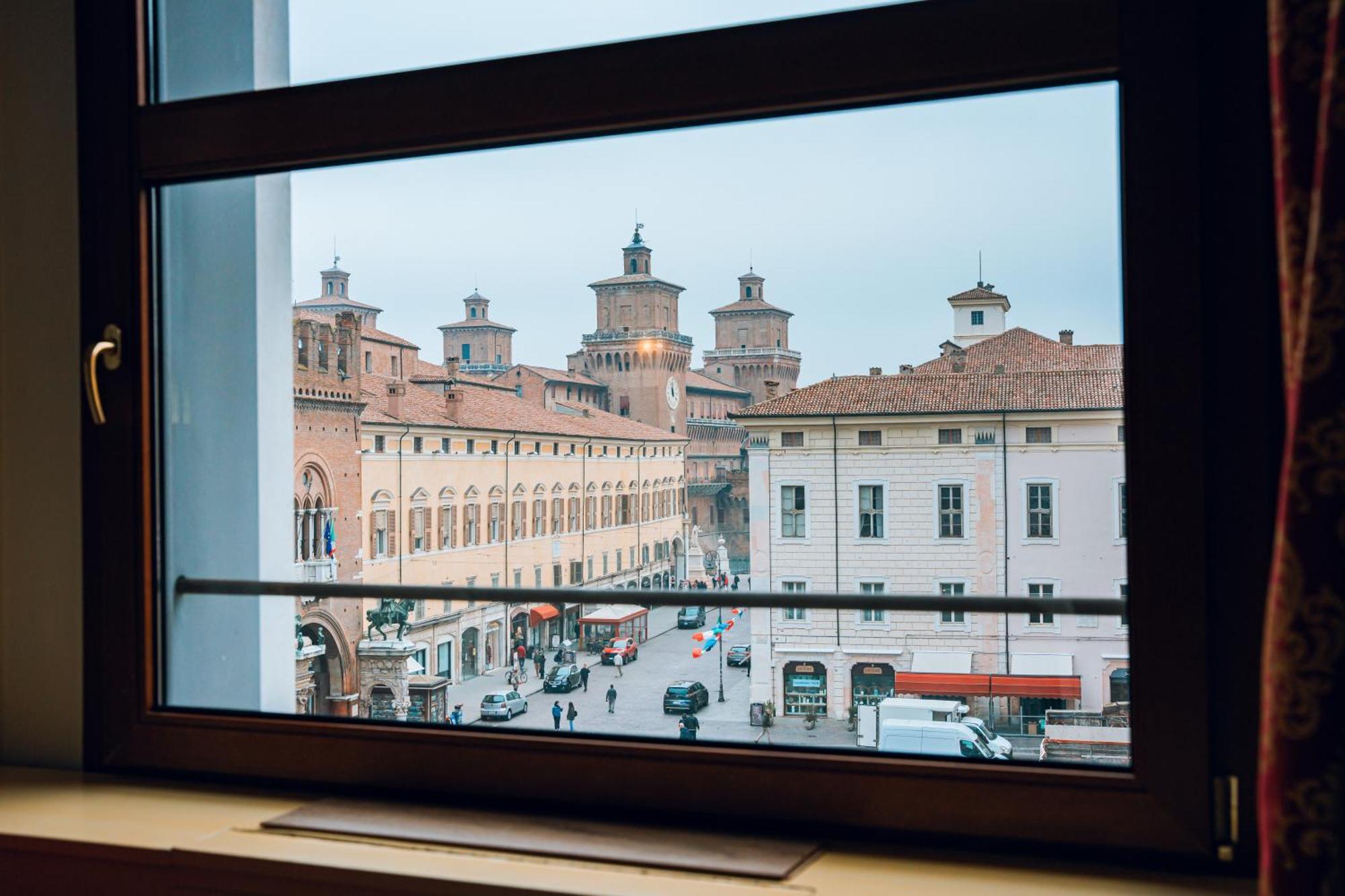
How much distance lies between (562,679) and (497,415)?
1.38 feet

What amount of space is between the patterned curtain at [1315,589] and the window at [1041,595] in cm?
42

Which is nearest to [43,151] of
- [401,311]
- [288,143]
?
[288,143]

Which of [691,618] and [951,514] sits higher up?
[951,514]

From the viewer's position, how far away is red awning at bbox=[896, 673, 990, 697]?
112cm

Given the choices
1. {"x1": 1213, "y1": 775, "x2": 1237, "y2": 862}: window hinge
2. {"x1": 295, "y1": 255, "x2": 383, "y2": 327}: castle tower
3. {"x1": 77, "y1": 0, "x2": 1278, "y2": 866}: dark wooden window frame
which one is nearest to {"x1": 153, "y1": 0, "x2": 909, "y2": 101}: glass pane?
{"x1": 77, "y1": 0, "x2": 1278, "y2": 866}: dark wooden window frame

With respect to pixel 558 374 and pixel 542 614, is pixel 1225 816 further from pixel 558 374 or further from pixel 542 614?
pixel 558 374

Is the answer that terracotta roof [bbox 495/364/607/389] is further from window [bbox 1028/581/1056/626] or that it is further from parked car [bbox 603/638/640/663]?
window [bbox 1028/581/1056/626]

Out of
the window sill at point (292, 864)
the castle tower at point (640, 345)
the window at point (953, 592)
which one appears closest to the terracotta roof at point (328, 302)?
the castle tower at point (640, 345)

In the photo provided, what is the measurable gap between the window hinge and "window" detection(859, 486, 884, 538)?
0.39 metres

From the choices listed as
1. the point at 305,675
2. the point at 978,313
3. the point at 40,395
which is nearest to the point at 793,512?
the point at 978,313

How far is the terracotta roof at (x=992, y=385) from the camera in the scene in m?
1.05

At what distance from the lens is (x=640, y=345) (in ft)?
4.12

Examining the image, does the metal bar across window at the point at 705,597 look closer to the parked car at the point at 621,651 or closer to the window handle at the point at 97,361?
the parked car at the point at 621,651

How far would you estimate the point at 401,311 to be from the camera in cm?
148
